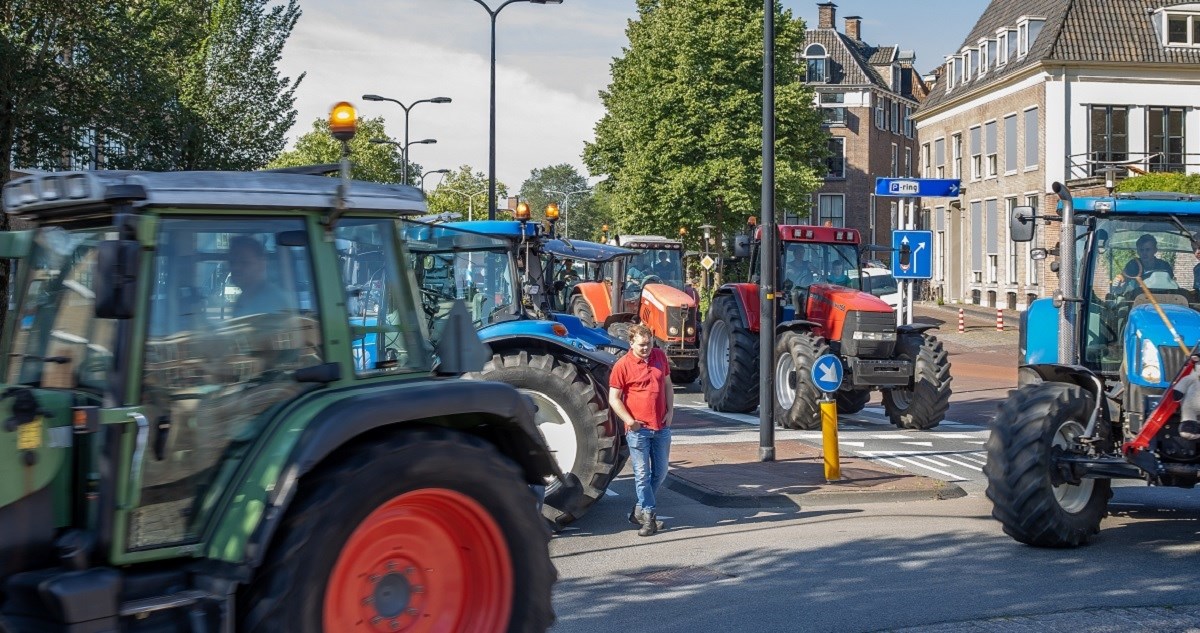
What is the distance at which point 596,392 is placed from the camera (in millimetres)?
9875

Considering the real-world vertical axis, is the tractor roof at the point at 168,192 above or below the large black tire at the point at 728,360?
above

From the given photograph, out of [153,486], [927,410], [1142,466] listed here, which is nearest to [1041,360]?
[1142,466]

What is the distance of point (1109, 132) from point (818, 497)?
35.5 meters

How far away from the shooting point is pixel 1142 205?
32.0 ft

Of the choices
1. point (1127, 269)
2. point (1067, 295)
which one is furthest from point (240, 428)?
point (1127, 269)

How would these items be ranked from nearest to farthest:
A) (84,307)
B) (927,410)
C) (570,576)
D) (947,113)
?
1. (84,307)
2. (570,576)
3. (927,410)
4. (947,113)

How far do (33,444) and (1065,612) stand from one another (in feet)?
17.6

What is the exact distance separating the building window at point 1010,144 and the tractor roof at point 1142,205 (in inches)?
1461

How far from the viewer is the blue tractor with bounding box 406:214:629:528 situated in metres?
9.68

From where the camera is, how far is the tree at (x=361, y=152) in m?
51.4

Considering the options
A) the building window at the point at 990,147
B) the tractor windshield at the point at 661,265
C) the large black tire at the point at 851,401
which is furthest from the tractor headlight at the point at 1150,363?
the building window at the point at 990,147

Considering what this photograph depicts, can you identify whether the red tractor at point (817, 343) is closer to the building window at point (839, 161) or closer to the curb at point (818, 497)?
the curb at point (818, 497)

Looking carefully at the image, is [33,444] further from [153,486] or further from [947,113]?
[947,113]

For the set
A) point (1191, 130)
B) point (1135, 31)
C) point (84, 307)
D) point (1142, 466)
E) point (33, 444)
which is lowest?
point (1142, 466)
